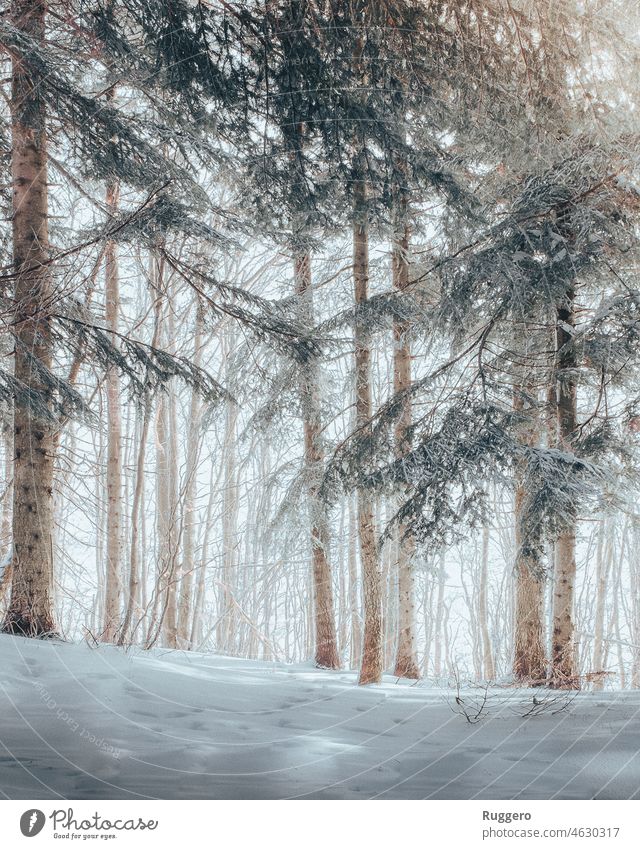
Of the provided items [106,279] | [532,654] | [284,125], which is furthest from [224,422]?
[532,654]

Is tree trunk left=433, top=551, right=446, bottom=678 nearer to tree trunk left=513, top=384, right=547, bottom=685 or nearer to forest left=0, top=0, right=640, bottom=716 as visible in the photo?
forest left=0, top=0, right=640, bottom=716

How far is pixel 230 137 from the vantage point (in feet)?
10.9

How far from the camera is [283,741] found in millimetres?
2244

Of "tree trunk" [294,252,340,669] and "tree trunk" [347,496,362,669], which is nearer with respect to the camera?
"tree trunk" [294,252,340,669]

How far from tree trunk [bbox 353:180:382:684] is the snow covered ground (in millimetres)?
1365

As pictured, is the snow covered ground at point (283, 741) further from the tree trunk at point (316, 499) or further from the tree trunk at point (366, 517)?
the tree trunk at point (316, 499)

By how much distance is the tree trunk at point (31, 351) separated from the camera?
3557mm

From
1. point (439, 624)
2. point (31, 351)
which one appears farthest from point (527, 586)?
point (31, 351)

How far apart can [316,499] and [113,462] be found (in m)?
1.70

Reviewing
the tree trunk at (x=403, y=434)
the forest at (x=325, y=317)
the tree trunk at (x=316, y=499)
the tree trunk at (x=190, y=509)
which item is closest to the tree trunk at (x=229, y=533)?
the forest at (x=325, y=317)
